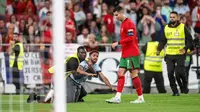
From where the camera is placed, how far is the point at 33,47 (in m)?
22.1

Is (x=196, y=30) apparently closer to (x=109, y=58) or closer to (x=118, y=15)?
(x=109, y=58)

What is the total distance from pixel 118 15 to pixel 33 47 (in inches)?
228

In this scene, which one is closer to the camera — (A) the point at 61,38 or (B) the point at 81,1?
(A) the point at 61,38

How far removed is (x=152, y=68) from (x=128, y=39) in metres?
6.20

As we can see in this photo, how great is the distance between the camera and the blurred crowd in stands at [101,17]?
23.4m

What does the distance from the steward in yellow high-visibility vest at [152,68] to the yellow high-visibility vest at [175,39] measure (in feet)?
9.05

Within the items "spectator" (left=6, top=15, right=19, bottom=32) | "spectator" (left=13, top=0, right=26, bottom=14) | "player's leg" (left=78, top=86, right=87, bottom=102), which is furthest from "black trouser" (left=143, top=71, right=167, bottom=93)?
"player's leg" (left=78, top=86, right=87, bottom=102)

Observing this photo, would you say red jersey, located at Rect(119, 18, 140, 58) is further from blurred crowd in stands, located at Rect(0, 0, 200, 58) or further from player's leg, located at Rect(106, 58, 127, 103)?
blurred crowd in stands, located at Rect(0, 0, 200, 58)

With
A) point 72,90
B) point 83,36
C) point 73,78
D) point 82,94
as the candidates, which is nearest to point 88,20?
point 83,36

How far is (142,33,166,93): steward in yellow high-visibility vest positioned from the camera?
22.8m

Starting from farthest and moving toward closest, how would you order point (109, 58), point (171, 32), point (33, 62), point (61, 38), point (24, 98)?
point (109, 58) → point (33, 62) → point (171, 32) → point (24, 98) → point (61, 38)

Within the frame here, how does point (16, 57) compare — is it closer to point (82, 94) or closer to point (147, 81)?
point (147, 81)

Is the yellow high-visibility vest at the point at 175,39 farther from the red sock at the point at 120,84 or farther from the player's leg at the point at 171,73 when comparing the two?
the red sock at the point at 120,84

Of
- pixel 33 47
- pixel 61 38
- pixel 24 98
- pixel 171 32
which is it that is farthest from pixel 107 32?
pixel 61 38
